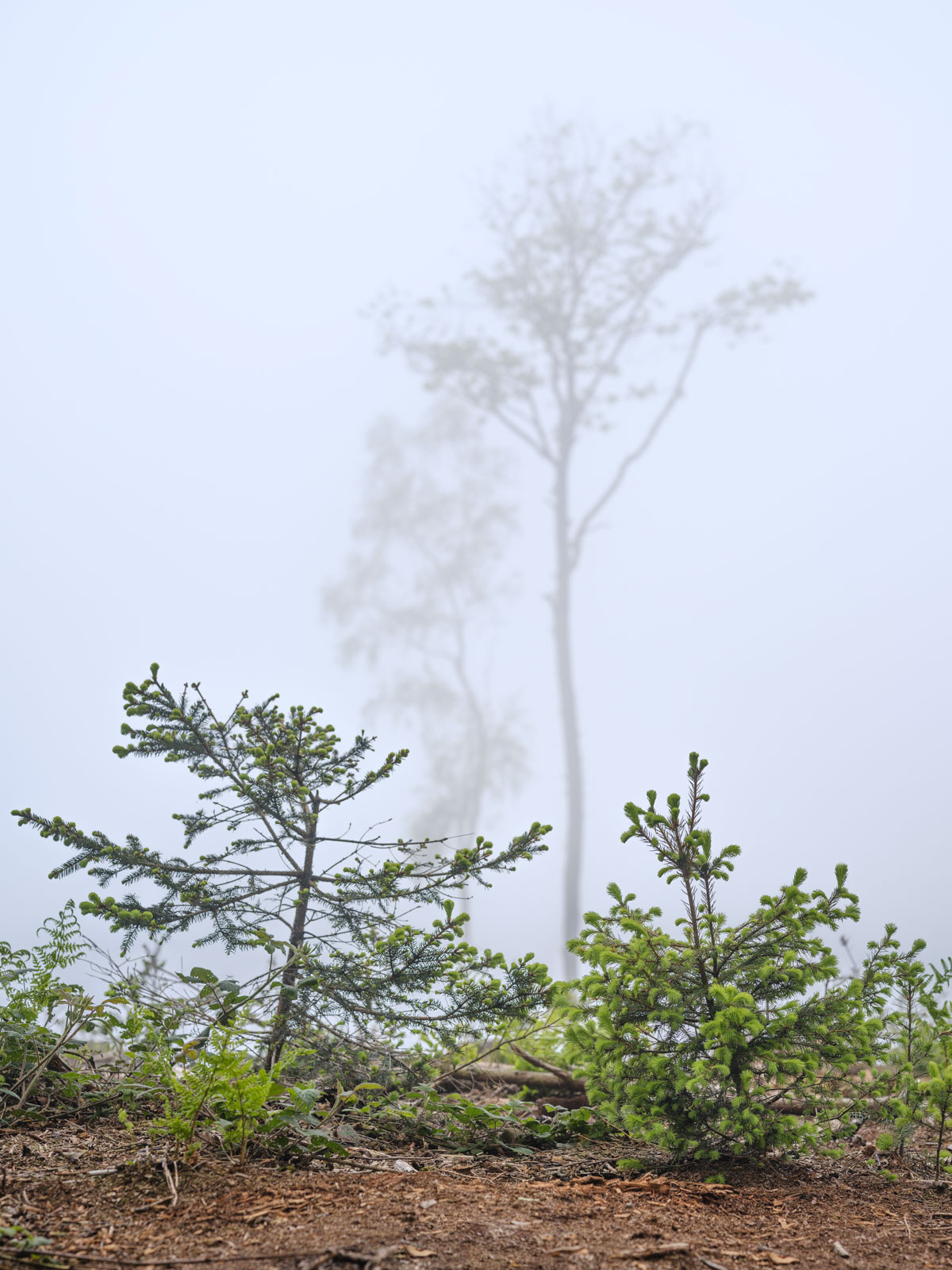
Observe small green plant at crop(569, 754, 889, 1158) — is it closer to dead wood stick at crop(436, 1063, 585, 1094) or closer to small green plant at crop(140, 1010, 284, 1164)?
small green plant at crop(140, 1010, 284, 1164)

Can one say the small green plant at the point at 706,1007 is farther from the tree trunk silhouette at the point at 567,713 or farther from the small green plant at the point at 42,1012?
the tree trunk silhouette at the point at 567,713

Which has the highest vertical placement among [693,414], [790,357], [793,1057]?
[790,357]

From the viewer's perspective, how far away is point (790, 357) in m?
15.9

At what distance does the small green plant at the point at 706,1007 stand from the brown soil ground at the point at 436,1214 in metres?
0.16

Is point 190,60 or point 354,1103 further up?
point 190,60

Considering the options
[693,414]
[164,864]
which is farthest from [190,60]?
[164,864]

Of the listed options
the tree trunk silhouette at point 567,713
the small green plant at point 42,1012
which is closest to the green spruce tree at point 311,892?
the small green plant at point 42,1012

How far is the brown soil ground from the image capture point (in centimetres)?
146

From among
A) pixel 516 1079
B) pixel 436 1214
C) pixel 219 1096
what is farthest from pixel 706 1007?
pixel 516 1079

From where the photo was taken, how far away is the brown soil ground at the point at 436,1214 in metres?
1.46

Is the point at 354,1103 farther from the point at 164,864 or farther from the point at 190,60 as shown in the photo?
the point at 190,60

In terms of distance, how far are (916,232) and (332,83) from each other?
13.4m

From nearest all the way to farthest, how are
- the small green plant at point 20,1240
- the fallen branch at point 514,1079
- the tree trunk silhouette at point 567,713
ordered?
the small green plant at point 20,1240 < the fallen branch at point 514,1079 < the tree trunk silhouette at point 567,713

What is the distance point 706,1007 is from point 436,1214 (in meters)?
0.99
